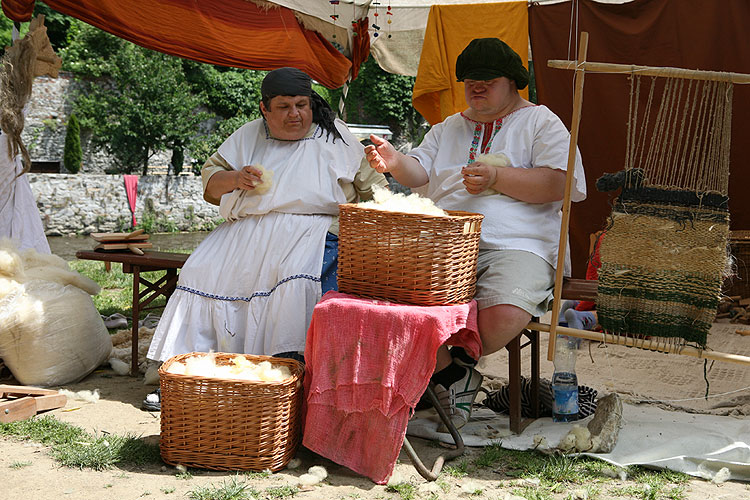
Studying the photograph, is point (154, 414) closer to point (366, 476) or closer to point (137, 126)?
point (366, 476)

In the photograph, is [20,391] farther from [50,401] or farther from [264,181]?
[264,181]

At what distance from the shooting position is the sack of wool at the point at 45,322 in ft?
11.9

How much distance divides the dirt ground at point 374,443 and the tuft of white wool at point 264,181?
1.23 m

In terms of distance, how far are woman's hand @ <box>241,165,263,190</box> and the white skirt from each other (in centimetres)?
21

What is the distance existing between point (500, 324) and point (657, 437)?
2.78 ft

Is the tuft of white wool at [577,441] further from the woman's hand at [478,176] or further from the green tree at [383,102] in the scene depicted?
the green tree at [383,102]

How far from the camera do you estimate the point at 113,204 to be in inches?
618

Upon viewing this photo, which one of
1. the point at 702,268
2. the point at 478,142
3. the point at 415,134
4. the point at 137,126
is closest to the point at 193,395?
the point at 478,142

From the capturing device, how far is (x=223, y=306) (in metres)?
3.57

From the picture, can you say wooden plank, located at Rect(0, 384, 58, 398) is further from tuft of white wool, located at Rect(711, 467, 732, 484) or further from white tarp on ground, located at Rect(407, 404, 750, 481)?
tuft of white wool, located at Rect(711, 467, 732, 484)

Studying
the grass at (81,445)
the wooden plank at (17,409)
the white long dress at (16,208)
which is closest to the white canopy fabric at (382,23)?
the white long dress at (16,208)

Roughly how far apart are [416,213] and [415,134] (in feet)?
71.9

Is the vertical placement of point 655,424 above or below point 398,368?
below

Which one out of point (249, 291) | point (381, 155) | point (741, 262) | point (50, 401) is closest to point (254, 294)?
point (249, 291)
